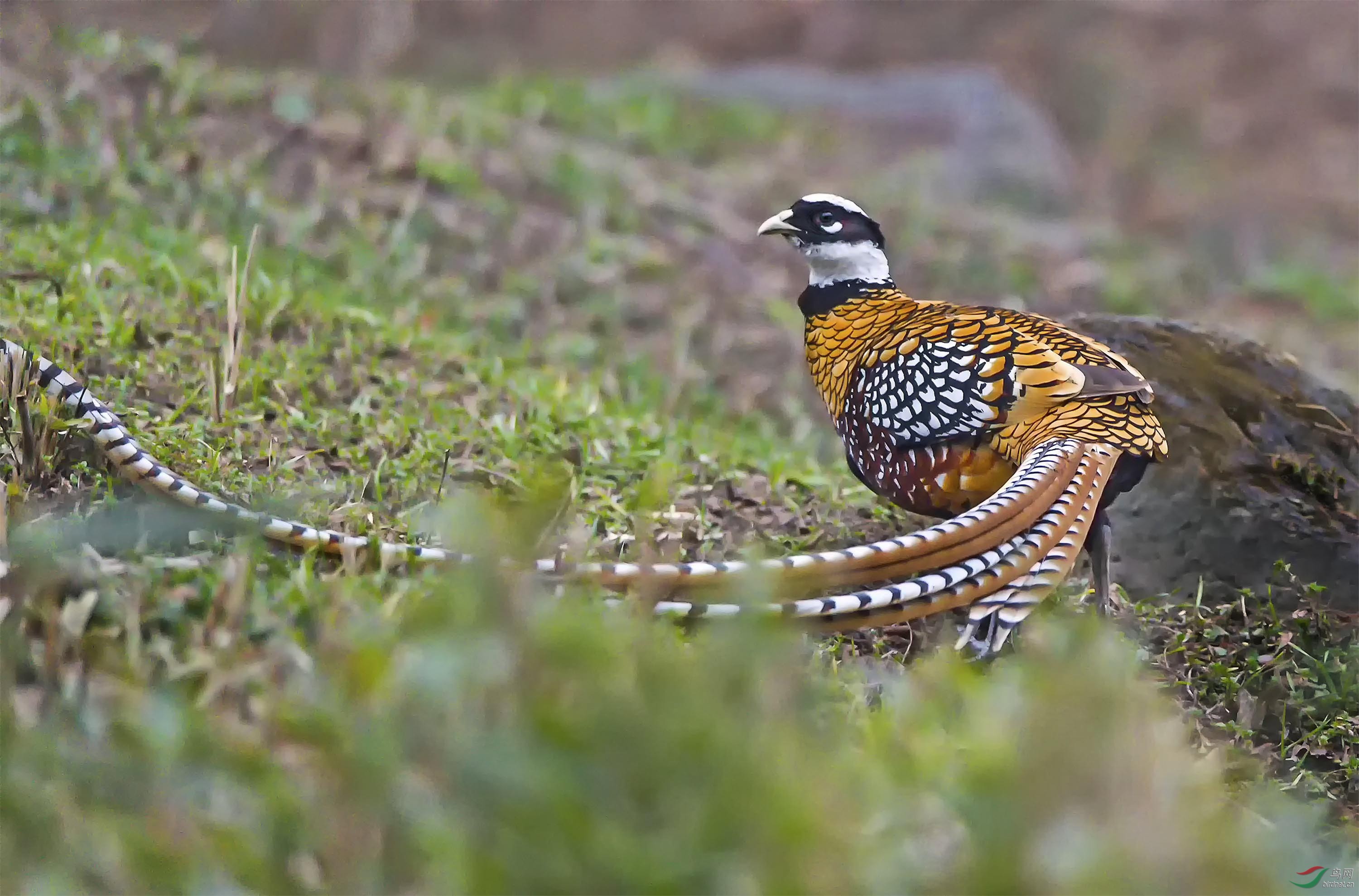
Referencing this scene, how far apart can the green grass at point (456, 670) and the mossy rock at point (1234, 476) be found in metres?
0.26

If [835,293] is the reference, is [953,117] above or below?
above

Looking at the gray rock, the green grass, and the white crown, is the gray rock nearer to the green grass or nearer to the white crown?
the green grass

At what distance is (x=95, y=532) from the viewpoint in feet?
9.00

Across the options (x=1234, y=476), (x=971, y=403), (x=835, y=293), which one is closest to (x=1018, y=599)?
(x=971, y=403)

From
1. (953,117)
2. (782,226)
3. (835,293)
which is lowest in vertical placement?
(835,293)

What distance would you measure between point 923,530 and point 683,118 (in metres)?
7.18

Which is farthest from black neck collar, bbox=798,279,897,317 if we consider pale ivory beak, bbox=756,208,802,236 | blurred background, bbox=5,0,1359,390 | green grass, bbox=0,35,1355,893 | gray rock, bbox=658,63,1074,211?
gray rock, bbox=658,63,1074,211

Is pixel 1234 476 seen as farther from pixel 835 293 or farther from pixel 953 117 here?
pixel 953 117

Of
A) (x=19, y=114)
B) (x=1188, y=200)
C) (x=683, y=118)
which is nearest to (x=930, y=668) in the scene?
(x=19, y=114)

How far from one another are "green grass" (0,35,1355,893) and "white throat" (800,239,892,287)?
748mm

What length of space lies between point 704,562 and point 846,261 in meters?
1.25

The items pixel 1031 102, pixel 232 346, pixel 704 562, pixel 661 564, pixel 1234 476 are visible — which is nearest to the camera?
pixel 661 564

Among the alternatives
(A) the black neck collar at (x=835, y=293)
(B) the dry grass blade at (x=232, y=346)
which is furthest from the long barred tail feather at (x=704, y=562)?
(A) the black neck collar at (x=835, y=293)

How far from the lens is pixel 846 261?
382cm
